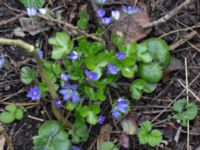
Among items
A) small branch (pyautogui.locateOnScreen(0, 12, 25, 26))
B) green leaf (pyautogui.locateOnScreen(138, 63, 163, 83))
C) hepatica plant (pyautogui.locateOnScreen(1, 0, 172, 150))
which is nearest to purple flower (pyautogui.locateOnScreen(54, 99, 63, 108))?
hepatica plant (pyautogui.locateOnScreen(1, 0, 172, 150))

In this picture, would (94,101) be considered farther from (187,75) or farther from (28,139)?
(187,75)

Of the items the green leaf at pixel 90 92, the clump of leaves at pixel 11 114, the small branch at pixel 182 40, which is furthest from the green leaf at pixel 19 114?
the small branch at pixel 182 40

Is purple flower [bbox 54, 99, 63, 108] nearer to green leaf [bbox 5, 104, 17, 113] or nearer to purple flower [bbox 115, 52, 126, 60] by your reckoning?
green leaf [bbox 5, 104, 17, 113]

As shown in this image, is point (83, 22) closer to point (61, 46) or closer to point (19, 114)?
point (61, 46)

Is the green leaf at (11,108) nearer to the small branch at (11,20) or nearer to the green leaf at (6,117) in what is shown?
the green leaf at (6,117)

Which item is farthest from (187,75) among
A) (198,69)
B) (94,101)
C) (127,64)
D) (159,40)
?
(94,101)
